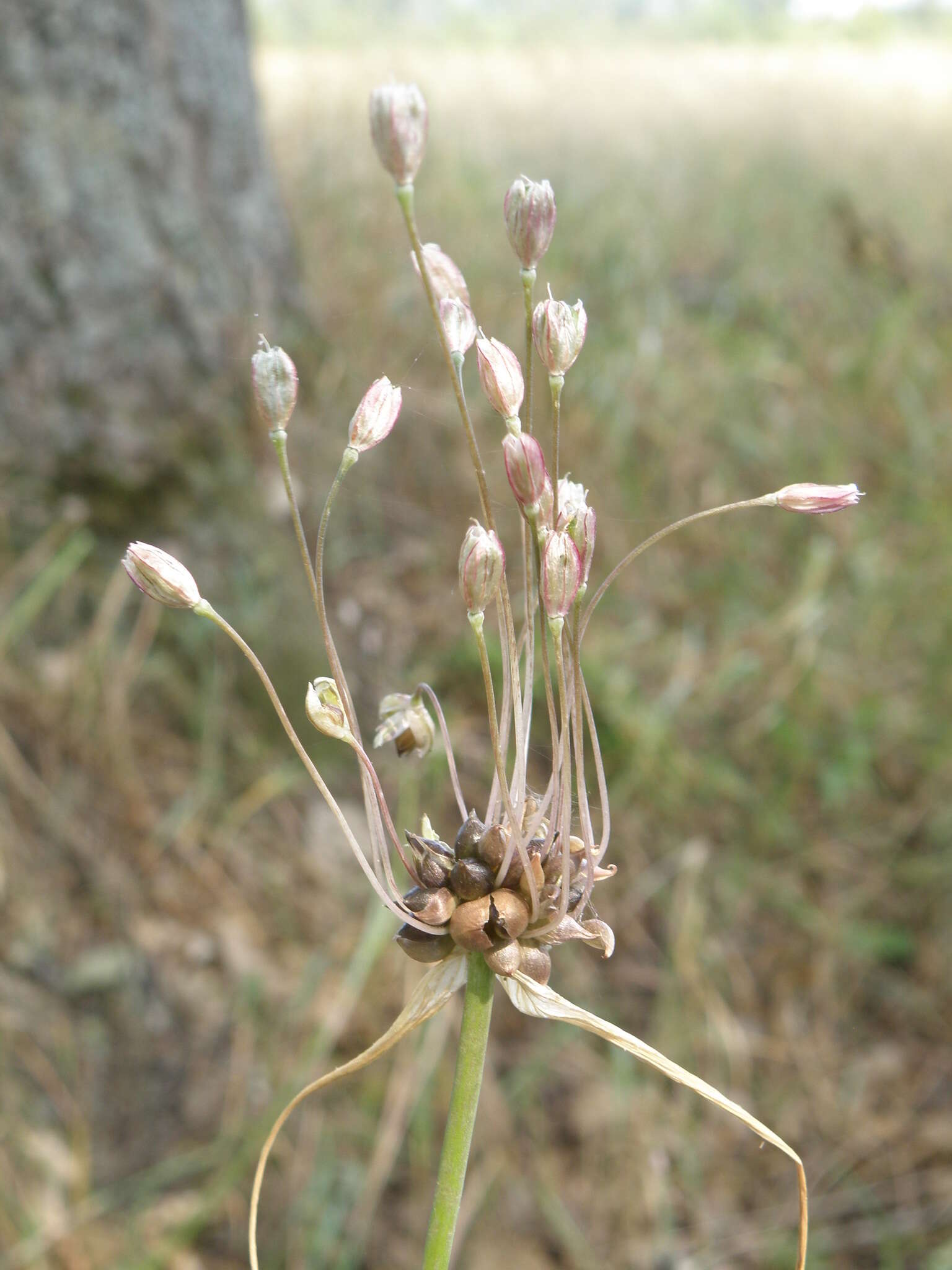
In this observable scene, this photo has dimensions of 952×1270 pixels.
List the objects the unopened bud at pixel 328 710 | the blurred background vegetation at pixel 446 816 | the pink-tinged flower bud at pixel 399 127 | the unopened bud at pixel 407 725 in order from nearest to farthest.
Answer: the pink-tinged flower bud at pixel 399 127 → the unopened bud at pixel 328 710 → the unopened bud at pixel 407 725 → the blurred background vegetation at pixel 446 816

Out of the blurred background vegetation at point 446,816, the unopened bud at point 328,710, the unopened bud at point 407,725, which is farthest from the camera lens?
the blurred background vegetation at point 446,816

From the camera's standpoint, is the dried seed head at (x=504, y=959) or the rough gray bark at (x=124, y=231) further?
the rough gray bark at (x=124, y=231)

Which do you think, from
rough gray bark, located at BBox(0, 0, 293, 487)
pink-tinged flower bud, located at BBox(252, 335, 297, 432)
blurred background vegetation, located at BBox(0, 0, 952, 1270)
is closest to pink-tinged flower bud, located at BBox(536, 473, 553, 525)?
pink-tinged flower bud, located at BBox(252, 335, 297, 432)

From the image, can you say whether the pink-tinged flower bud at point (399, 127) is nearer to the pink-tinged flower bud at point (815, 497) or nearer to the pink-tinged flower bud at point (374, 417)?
the pink-tinged flower bud at point (374, 417)

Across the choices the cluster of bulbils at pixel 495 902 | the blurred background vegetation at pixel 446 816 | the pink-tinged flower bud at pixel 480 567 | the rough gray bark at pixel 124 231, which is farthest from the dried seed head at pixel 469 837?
the rough gray bark at pixel 124 231

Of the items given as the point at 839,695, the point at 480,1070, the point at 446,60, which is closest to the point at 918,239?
the point at 839,695

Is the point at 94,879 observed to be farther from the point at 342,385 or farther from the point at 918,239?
the point at 918,239

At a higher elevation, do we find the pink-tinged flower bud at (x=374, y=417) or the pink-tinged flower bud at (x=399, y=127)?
the pink-tinged flower bud at (x=399, y=127)

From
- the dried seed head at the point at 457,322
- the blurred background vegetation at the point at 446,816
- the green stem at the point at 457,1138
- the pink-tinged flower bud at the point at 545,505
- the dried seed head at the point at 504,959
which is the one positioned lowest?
the blurred background vegetation at the point at 446,816

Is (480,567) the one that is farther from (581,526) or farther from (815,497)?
(815,497)
